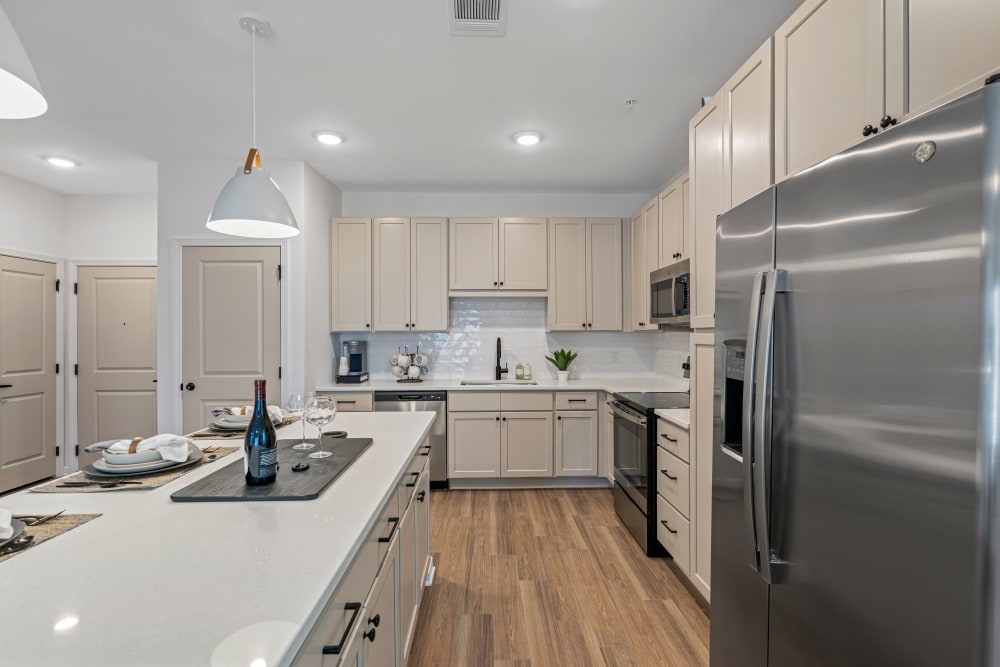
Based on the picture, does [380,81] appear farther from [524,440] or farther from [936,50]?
[524,440]

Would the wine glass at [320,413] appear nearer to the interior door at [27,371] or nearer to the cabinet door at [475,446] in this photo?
the cabinet door at [475,446]

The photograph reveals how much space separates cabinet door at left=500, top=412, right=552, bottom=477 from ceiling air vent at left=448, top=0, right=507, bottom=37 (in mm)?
2732

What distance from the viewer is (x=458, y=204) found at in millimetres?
4348

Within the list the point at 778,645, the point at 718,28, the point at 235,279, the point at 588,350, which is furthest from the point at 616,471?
the point at 235,279

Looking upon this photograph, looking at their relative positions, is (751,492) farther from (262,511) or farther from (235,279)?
(235,279)

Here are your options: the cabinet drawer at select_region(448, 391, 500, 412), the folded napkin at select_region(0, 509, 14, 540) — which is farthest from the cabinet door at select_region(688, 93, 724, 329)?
the folded napkin at select_region(0, 509, 14, 540)

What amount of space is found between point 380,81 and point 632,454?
2625 millimetres

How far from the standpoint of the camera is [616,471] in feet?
11.4

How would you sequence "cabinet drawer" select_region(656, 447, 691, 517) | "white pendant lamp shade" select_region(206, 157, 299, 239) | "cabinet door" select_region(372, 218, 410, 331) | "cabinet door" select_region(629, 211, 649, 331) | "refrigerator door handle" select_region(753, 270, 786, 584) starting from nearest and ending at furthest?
"refrigerator door handle" select_region(753, 270, 786, 584) < "white pendant lamp shade" select_region(206, 157, 299, 239) < "cabinet drawer" select_region(656, 447, 691, 517) < "cabinet door" select_region(629, 211, 649, 331) < "cabinet door" select_region(372, 218, 410, 331)

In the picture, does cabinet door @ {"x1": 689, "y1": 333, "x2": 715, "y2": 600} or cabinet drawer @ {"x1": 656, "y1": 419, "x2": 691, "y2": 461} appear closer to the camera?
cabinet door @ {"x1": 689, "y1": 333, "x2": 715, "y2": 600}

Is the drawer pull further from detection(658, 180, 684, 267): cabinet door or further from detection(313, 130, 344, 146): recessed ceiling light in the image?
detection(313, 130, 344, 146): recessed ceiling light

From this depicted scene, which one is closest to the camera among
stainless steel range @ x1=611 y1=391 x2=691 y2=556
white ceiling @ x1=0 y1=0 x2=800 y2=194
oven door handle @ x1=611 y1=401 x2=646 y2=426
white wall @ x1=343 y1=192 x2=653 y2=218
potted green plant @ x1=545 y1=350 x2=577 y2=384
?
white ceiling @ x1=0 y1=0 x2=800 y2=194

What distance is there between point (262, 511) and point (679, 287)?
233 centimetres

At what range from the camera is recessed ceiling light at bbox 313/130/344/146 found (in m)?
3.04
